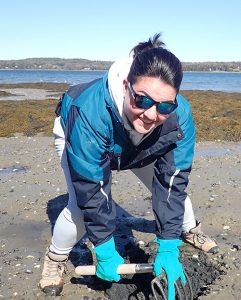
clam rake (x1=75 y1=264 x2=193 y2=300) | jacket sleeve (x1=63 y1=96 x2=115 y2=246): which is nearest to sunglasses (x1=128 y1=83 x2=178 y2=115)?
jacket sleeve (x1=63 y1=96 x2=115 y2=246)

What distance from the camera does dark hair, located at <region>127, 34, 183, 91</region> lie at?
8.74 ft

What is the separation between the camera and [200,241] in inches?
181

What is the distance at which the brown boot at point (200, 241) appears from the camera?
4.56 m

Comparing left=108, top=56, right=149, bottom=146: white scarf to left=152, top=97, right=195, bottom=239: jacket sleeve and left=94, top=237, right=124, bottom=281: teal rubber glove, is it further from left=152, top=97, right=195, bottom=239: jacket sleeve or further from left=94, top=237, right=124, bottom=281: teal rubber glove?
left=94, top=237, right=124, bottom=281: teal rubber glove

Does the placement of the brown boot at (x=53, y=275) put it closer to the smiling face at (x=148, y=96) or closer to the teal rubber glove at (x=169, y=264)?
the teal rubber glove at (x=169, y=264)

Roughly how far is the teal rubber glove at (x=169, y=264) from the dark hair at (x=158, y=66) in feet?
4.21

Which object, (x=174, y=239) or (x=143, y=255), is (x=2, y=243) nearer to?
(x=143, y=255)

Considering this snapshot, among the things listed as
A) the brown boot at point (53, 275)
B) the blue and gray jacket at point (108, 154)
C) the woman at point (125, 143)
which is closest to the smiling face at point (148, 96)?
the woman at point (125, 143)

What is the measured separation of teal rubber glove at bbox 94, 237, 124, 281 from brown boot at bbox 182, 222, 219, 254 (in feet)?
4.66

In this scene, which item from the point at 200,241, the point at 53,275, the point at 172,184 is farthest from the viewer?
the point at 200,241

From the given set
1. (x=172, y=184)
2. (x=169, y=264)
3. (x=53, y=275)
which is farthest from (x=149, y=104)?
(x=53, y=275)

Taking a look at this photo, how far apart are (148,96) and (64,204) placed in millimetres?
3811

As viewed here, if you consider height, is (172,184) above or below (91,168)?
below

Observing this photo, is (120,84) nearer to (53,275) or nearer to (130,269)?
(130,269)
